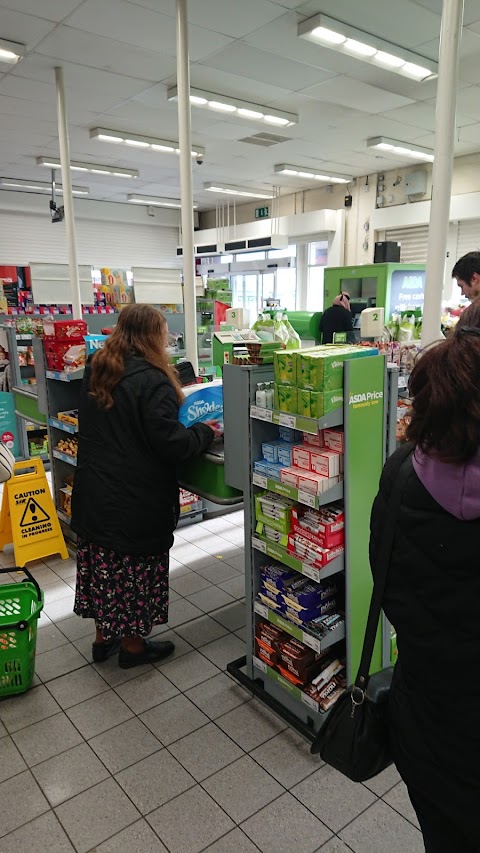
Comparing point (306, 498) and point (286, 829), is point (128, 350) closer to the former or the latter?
point (306, 498)

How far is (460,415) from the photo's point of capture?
104cm

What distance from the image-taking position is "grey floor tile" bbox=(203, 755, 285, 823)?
2.18m

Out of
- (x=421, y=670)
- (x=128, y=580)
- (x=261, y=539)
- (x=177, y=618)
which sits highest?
(x=421, y=670)

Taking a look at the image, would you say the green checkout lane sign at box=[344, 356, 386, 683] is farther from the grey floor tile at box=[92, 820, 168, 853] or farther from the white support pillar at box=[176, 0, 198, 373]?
the white support pillar at box=[176, 0, 198, 373]

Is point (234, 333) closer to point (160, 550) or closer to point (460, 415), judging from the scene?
point (160, 550)

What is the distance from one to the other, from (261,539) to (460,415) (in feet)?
5.50

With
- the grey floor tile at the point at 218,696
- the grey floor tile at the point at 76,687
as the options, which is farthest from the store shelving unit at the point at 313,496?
the grey floor tile at the point at 76,687

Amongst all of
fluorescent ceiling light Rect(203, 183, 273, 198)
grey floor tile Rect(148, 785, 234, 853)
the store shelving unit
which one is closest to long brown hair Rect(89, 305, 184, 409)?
the store shelving unit

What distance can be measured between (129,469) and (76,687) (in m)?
1.20

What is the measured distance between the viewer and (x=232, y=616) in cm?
358

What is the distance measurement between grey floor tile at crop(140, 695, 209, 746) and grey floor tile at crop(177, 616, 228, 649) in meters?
0.50

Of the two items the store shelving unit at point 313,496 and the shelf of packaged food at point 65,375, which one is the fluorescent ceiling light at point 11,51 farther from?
the store shelving unit at point 313,496

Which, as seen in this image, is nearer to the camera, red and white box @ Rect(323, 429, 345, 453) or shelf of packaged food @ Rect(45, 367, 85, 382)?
red and white box @ Rect(323, 429, 345, 453)

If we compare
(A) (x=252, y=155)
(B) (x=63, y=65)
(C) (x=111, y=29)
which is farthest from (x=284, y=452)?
(A) (x=252, y=155)
